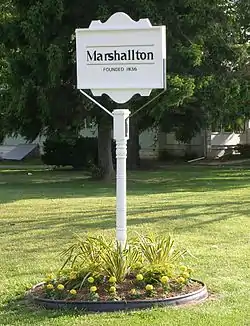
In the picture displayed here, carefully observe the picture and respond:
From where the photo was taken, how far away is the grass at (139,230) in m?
5.51

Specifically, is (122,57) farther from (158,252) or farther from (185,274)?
(185,274)

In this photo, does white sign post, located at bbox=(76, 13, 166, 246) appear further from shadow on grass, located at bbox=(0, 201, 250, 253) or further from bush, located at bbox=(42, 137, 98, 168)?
bush, located at bbox=(42, 137, 98, 168)

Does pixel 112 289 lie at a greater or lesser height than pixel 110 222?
greater

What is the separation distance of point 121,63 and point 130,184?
13.3 meters

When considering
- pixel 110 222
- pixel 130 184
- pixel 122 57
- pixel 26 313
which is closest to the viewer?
pixel 26 313

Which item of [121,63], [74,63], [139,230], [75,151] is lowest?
[139,230]

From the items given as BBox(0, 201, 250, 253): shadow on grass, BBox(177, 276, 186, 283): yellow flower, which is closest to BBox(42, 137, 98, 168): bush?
BBox(0, 201, 250, 253): shadow on grass

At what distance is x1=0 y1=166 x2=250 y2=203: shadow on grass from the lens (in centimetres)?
1641

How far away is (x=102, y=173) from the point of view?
20656 mm

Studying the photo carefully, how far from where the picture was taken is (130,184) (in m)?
19.5

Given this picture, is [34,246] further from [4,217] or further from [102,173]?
[102,173]

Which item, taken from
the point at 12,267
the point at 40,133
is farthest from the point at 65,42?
the point at 12,267

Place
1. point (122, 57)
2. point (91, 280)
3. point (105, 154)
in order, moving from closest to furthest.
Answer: point (91, 280) < point (122, 57) < point (105, 154)

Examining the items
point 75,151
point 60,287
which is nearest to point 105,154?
point 75,151
